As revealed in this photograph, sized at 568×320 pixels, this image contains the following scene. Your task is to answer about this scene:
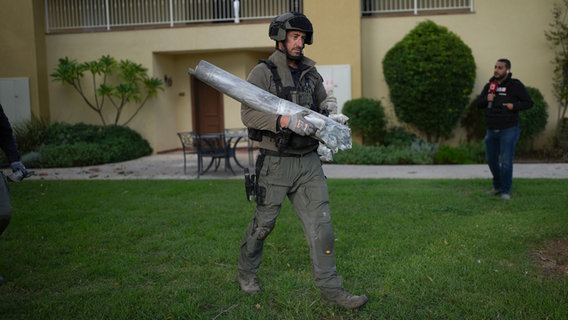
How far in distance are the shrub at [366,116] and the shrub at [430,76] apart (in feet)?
1.59

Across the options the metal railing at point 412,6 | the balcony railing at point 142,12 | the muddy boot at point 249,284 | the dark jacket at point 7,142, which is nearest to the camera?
the muddy boot at point 249,284

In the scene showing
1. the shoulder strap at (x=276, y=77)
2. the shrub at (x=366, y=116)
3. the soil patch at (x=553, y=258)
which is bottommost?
the soil patch at (x=553, y=258)

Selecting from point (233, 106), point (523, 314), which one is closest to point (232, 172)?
point (233, 106)

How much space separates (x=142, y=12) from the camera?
1672 centimetres

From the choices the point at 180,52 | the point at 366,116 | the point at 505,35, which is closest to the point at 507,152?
the point at 366,116

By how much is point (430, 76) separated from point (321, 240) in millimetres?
9891

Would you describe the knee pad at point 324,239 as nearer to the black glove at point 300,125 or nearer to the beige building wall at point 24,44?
the black glove at point 300,125

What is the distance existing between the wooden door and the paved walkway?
4.11 metres

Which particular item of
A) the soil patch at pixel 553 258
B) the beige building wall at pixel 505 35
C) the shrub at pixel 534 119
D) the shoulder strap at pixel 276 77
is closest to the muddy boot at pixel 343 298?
the shoulder strap at pixel 276 77

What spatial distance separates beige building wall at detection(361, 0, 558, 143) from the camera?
46.0ft

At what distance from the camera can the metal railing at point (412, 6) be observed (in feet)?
47.5

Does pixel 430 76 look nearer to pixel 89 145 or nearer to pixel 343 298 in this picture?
pixel 89 145

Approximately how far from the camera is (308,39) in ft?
14.0

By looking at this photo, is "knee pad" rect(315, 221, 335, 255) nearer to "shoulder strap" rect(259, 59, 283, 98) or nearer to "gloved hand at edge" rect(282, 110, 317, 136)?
"gloved hand at edge" rect(282, 110, 317, 136)
